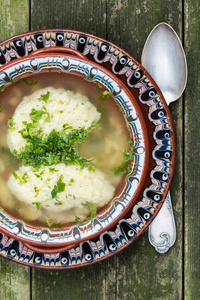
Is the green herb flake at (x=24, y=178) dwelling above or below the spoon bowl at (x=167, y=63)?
below

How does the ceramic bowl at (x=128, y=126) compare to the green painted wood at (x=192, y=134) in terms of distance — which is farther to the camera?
the green painted wood at (x=192, y=134)

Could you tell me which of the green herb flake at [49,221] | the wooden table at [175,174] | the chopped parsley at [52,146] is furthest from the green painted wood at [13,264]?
the chopped parsley at [52,146]

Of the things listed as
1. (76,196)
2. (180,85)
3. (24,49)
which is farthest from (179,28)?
(76,196)

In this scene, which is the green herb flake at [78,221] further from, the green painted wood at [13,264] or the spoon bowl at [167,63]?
the spoon bowl at [167,63]

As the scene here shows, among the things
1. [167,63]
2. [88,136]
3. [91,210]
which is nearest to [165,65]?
[167,63]

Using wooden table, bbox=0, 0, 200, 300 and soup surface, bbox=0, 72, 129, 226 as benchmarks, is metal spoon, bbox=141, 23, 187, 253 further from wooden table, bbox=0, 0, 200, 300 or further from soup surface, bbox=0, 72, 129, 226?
soup surface, bbox=0, 72, 129, 226
